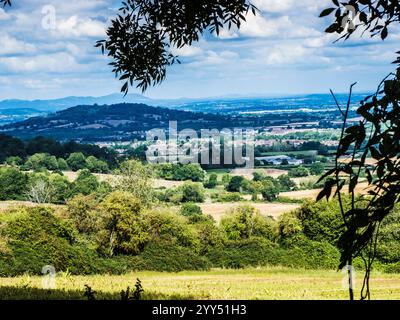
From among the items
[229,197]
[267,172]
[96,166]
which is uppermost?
[96,166]

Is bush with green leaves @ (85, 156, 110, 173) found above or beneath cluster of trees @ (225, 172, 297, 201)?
above

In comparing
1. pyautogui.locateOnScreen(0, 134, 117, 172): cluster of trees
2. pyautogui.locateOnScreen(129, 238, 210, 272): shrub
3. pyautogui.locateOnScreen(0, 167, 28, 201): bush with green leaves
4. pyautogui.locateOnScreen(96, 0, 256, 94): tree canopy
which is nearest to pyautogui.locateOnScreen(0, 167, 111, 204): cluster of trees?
pyautogui.locateOnScreen(0, 167, 28, 201): bush with green leaves

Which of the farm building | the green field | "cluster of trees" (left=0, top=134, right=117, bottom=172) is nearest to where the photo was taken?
"cluster of trees" (left=0, top=134, right=117, bottom=172)

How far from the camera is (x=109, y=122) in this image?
10494cm

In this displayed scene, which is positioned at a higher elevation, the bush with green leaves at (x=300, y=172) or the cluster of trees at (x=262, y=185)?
the bush with green leaves at (x=300, y=172)

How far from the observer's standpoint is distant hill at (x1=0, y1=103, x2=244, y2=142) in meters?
93.1

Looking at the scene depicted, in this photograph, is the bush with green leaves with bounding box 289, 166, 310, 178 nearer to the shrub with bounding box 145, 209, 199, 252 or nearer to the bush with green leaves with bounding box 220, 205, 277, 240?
the bush with green leaves with bounding box 220, 205, 277, 240

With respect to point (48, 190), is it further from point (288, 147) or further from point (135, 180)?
point (288, 147)

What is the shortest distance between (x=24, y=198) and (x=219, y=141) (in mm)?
34609

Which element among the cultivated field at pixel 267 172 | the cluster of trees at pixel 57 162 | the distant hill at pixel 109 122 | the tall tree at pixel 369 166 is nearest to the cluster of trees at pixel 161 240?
the tall tree at pixel 369 166

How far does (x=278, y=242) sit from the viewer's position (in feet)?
117

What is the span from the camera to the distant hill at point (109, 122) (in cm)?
9312

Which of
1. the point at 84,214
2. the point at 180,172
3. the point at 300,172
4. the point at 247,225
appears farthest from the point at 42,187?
the point at 247,225

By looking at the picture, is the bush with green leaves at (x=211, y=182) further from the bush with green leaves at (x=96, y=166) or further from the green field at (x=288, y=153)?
Result: the green field at (x=288, y=153)
